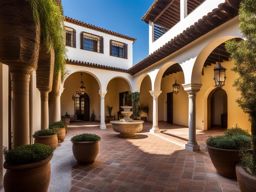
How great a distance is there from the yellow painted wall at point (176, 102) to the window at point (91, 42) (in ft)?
22.1

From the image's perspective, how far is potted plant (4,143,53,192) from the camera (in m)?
2.82

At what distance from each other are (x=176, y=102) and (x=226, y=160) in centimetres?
1116

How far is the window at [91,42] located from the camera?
14.8 meters

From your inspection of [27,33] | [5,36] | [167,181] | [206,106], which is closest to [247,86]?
[167,181]

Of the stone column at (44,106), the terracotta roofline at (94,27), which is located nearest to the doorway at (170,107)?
the terracotta roofline at (94,27)

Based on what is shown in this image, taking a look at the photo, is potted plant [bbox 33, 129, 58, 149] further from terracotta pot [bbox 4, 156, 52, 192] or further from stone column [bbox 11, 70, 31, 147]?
terracotta pot [bbox 4, 156, 52, 192]

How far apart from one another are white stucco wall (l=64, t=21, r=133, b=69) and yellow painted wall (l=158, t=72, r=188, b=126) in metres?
4.20

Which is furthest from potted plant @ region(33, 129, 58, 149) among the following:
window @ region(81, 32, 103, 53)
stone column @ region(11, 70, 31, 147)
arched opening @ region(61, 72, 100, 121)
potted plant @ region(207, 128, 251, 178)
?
arched opening @ region(61, 72, 100, 121)

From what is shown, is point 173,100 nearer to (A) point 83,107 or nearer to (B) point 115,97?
(B) point 115,97

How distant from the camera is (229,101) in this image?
10555mm

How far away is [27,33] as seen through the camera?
9.84 feet

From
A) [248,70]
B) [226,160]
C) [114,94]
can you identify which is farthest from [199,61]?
[114,94]

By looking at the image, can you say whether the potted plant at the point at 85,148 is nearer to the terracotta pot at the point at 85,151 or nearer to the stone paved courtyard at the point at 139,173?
the terracotta pot at the point at 85,151

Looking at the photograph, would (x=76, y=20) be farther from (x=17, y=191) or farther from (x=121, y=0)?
(x=17, y=191)
